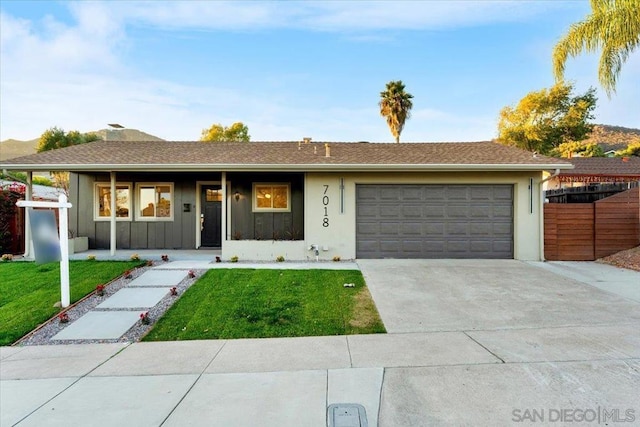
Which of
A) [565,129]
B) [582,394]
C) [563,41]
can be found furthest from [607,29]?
[565,129]

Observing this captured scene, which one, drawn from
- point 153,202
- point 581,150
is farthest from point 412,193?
point 581,150

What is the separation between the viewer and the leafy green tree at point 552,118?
95.6 feet

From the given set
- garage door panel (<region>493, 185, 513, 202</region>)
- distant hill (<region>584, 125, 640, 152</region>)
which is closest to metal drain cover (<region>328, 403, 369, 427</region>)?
garage door panel (<region>493, 185, 513, 202</region>)

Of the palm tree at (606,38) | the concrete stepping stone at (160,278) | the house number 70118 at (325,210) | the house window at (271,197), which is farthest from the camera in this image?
the house window at (271,197)

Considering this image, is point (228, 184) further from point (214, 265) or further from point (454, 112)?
point (454, 112)

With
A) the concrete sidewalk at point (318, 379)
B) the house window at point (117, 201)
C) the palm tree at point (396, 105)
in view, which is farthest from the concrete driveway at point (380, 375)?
the palm tree at point (396, 105)

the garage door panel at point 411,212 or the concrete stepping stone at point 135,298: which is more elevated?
the garage door panel at point 411,212

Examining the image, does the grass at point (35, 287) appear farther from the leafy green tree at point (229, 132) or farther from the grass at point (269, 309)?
the leafy green tree at point (229, 132)

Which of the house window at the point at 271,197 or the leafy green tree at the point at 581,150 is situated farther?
the leafy green tree at the point at 581,150

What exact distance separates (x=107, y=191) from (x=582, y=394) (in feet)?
40.8

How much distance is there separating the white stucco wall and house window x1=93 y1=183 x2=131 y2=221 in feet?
14.1

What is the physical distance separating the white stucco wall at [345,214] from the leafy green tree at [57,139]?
2460cm

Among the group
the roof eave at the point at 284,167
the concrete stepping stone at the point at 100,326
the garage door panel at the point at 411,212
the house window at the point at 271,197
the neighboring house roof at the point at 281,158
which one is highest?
the neighboring house roof at the point at 281,158

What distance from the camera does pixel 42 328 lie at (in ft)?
16.1
